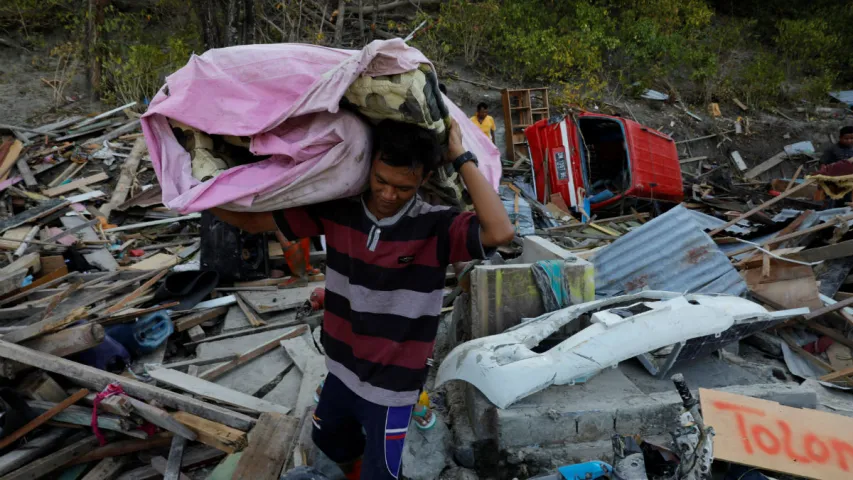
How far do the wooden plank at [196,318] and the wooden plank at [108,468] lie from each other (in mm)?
1996

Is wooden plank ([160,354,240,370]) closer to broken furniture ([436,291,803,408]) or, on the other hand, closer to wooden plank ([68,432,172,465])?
wooden plank ([68,432,172,465])

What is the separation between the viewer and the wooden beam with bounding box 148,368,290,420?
3.54m

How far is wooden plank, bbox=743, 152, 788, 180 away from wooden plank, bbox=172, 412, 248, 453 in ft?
49.5

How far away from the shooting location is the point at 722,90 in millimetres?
16125

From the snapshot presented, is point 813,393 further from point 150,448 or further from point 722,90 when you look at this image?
point 722,90

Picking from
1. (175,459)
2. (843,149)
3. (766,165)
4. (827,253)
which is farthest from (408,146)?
(766,165)

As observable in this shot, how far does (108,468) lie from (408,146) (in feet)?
9.66

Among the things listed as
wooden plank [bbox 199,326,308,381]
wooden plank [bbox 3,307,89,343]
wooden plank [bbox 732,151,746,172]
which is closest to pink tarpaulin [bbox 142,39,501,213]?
wooden plank [bbox 3,307,89,343]

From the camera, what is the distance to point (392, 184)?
76.5 inches

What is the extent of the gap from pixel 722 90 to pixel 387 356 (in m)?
Answer: 17.3

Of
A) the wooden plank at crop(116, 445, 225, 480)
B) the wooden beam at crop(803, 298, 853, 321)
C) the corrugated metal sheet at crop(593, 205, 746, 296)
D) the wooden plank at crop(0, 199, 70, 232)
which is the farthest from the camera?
the wooden plank at crop(0, 199, 70, 232)

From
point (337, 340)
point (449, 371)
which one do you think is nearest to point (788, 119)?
point (449, 371)

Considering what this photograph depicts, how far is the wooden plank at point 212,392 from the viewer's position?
354 centimetres

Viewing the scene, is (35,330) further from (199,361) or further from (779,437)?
(779,437)
